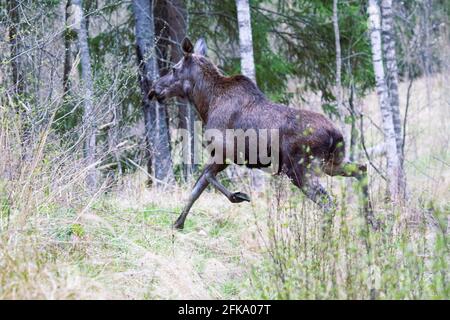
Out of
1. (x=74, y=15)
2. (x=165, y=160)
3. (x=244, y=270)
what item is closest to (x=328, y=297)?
(x=244, y=270)

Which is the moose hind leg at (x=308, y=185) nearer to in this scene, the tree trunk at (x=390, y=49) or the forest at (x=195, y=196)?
the forest at (x=195, y=196)

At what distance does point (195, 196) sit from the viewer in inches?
327

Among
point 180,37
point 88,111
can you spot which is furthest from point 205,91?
point 180,37

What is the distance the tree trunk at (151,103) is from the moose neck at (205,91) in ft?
9.35

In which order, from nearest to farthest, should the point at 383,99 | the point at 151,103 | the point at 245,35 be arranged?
the point at 383,99, the point at 245,35, the point at 151,103

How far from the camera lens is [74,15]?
10.4 m

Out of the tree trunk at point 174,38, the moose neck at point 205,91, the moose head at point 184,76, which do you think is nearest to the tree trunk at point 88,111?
the moose head at point 184,76

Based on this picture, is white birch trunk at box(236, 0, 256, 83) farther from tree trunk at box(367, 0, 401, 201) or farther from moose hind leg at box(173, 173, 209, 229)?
moose hind leg at box(173, 173, 209, 229)

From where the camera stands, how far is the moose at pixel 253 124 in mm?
7891

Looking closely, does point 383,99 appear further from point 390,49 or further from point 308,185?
point 308,185

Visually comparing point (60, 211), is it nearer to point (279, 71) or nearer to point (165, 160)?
point (165, 160)

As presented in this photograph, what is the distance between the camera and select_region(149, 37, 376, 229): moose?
25.9 feet

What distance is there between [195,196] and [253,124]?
1.10 metres
